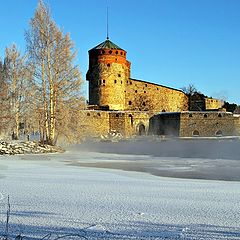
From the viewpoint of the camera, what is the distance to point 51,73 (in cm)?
1465

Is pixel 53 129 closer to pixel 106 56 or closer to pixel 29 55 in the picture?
pixel 29 55

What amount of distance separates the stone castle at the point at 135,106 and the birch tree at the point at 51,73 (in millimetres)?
13189

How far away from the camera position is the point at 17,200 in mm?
3861

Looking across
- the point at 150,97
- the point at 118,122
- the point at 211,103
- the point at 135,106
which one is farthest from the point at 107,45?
the point at 211,103

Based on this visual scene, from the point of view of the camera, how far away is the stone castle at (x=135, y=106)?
3247 cm

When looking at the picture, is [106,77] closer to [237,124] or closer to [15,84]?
[237,124]

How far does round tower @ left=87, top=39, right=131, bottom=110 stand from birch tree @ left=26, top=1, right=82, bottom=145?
21.3 metres

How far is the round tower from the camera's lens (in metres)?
36.8

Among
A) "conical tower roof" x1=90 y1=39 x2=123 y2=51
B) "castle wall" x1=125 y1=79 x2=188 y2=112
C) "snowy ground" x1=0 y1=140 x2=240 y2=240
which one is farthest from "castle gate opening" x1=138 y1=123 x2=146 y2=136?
"snowy ground" x1=0 y1=140 x2=240 y2=240

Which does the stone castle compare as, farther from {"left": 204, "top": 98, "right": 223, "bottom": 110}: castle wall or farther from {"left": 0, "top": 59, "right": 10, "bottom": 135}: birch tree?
{"left": 0, "top": 59, "right": 10, "bottom": 135}: birch tree

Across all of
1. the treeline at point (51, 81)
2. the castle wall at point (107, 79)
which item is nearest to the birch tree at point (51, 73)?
the treeline at point (51, 81)

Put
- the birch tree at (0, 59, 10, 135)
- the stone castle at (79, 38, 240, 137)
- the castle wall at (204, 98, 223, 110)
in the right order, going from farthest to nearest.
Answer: the castle wall at (204, 98, 223, 110) < the stone castle at (79, 38, 240, 137) < the birch tree at (0, 59, 10, 135)

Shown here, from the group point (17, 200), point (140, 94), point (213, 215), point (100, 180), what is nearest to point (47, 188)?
point (17, 200)

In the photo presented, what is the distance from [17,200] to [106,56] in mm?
34311
